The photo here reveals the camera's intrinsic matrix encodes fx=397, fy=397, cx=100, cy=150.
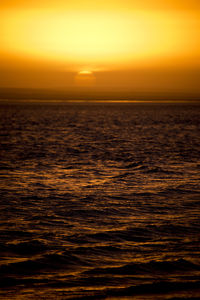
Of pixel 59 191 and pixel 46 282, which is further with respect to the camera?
pixel 59 191

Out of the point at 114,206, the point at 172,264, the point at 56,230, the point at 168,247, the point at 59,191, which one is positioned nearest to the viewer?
the point at 172,264

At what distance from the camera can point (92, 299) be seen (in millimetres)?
6895

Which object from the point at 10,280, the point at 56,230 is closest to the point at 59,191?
the point at 56,230

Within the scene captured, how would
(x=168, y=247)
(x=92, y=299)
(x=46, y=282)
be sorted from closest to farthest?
(x=92, y=299), (x=46, y=282), (x=168, y=247)

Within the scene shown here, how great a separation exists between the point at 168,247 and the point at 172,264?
3.42 feet

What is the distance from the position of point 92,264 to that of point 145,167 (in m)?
13.4

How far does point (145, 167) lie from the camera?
70.9 ft

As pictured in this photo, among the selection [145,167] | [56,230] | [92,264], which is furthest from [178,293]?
[145,167]

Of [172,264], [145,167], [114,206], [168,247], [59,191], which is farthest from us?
[145,167]

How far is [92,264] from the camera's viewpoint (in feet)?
28.0

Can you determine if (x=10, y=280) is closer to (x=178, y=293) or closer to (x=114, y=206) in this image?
(x=178, y=293)

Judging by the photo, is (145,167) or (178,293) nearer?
(178,293)

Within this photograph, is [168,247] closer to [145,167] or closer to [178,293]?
[178,293]

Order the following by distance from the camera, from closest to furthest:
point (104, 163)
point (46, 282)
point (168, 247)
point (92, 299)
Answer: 1. point (92, 299)
2. point (46, 282)
3. point (168, 247)
4. point (104, 163)
